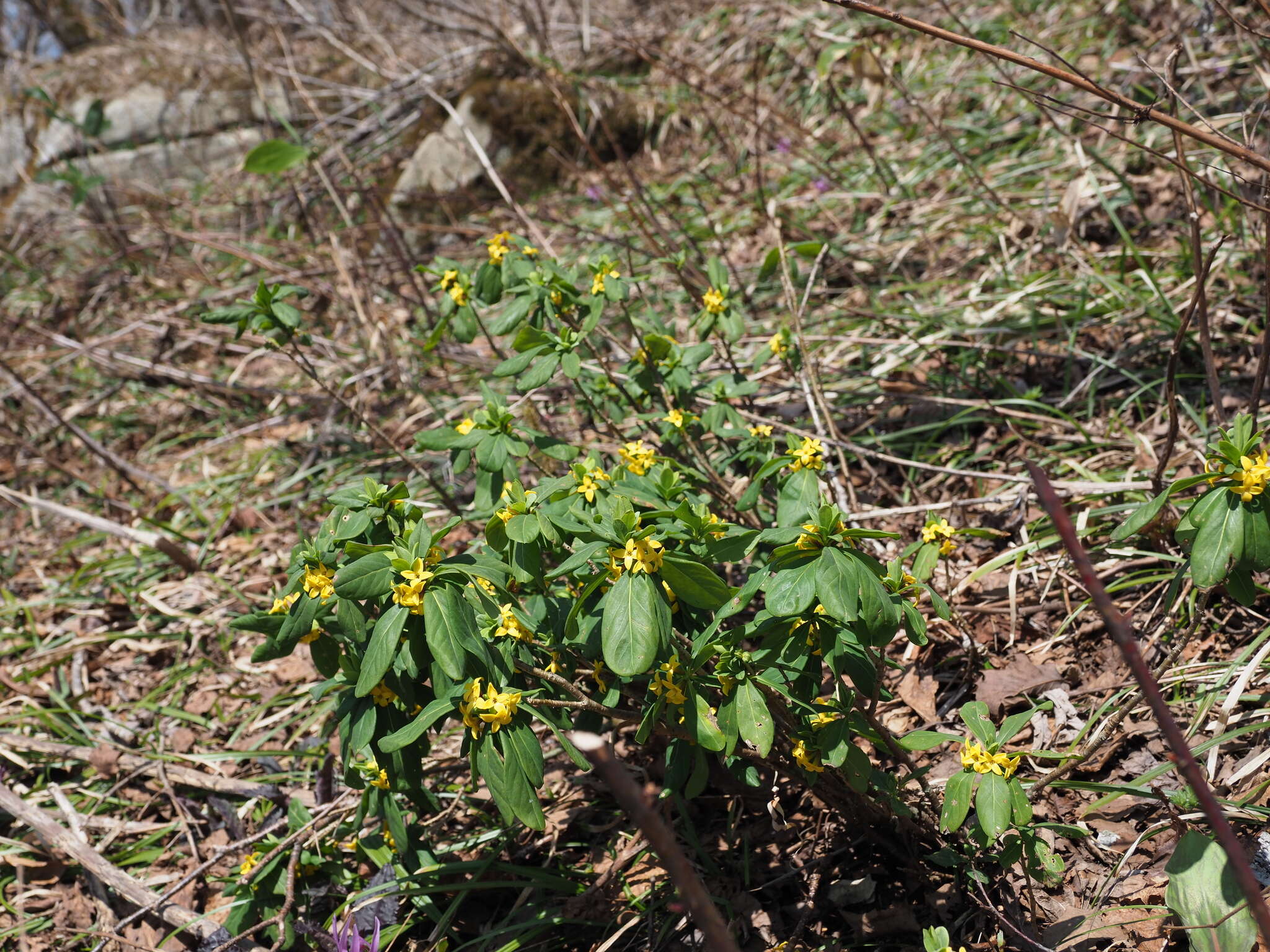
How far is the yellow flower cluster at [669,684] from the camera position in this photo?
136 cm

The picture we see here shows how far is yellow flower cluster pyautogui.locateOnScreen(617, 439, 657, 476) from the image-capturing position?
5.53ft

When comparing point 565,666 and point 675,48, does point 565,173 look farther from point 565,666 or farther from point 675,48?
point 565,666

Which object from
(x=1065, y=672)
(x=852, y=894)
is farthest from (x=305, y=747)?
(x=1065, y=672)

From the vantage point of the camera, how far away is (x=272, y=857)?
1.84 metres

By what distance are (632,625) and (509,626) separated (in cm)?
27

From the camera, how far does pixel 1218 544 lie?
3.91 feet

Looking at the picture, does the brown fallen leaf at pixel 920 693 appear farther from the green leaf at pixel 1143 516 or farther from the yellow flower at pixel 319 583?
the yellow flower at pixel 319 583

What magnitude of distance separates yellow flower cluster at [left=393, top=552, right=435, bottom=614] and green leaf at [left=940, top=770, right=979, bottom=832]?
0.84 m

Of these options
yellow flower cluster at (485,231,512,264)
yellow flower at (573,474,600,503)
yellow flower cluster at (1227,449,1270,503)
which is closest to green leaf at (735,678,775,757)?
yellow flower at (573,474,600,503)

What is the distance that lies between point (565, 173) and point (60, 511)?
134 inches

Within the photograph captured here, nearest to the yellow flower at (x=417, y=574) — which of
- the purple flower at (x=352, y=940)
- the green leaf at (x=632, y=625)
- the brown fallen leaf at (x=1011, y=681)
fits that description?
the green leaf at (x=632, y=625)

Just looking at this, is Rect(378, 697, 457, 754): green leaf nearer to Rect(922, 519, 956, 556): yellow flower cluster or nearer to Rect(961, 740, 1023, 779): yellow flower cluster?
Rect(961, 740, 1023, 779): yellow flower cluster

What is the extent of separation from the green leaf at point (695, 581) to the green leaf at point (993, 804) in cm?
49

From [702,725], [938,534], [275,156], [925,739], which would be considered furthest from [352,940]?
[275,156]
